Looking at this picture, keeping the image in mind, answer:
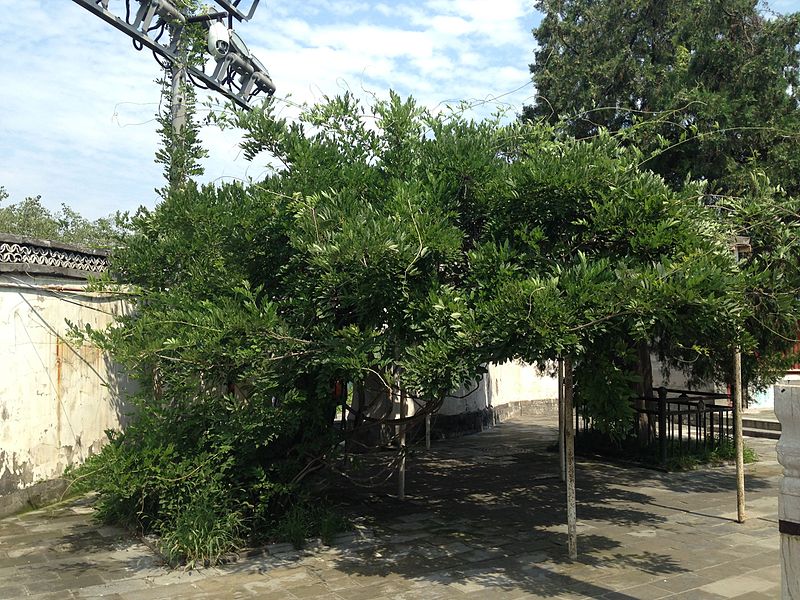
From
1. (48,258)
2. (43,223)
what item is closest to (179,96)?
(48,258)

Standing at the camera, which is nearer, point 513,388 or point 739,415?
point 739,415

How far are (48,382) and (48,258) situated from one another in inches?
62.0

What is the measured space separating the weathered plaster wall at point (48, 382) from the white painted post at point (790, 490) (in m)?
8.23

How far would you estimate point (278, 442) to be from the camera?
7984mm

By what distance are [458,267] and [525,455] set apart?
7.69 metres

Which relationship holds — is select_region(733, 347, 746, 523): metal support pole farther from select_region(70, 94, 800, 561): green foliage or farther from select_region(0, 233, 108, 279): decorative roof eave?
select_region(0, 233, 108, 279): decorative roof eave

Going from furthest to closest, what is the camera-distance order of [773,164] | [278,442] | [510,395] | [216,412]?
[510,395]
[773,164]
[278,442]
[216,412]

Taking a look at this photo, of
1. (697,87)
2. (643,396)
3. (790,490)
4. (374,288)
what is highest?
(697,87)

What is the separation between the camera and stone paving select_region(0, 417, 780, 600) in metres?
6.30

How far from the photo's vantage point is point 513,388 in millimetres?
21578

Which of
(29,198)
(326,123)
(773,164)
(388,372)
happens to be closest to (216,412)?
(388,372)

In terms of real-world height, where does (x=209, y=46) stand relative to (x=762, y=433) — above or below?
above

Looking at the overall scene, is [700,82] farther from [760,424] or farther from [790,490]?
[790,490]

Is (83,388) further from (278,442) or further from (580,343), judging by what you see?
(580,343)
